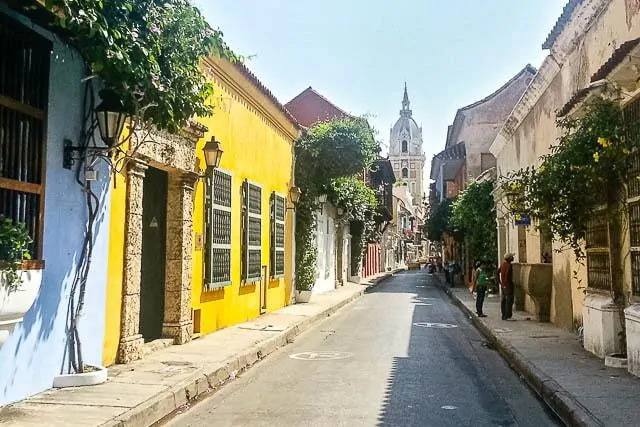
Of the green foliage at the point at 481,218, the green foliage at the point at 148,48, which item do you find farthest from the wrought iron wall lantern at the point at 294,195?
the green foliage at the point at 148,48

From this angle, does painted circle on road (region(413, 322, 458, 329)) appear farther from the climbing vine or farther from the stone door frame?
the climbing vine

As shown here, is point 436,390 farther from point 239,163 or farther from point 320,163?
point 320,163

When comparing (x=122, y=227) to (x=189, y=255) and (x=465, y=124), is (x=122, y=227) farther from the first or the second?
(x=465, y=124)

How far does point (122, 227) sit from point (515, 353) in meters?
6.07

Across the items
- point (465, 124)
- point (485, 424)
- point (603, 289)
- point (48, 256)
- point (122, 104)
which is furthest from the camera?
point (465, 124)

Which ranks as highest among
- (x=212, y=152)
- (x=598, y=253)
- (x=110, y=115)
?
(x=212, y=152)

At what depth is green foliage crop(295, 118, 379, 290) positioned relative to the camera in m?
18.6

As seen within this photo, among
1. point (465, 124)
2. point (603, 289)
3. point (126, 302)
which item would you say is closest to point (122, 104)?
point (126, 302)

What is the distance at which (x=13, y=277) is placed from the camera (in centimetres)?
522

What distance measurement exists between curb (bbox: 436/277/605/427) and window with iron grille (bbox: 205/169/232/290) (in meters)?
5.18

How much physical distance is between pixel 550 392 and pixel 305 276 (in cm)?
1264

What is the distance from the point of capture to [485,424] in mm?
6074

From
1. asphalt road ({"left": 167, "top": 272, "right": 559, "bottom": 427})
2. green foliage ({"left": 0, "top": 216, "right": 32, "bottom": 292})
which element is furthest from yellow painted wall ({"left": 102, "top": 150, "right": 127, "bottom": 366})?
green foliage ({"left": 0, "top": 216, "right": 32, "bottom": 292})

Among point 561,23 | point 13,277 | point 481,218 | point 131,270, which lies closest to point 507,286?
point 561,23
